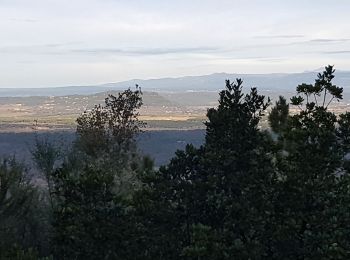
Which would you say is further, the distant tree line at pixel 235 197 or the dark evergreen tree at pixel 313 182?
the distant tree line at pixel 235 197

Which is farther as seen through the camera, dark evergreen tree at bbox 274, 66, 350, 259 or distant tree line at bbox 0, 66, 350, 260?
distant tree line at bbox 0, 66, 350, 260

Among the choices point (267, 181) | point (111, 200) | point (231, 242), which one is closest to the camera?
point (231, 242)

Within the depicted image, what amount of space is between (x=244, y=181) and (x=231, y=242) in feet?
5.89

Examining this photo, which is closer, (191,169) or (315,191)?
(315,191)

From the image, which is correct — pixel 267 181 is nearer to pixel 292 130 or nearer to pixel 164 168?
pixel 292 130

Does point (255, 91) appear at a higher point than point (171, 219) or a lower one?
higher

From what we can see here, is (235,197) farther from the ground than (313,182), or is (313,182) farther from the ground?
(313,182)

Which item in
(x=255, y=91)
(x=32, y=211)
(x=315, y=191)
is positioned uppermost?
(x=255, y=91)

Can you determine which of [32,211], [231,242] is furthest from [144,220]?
[32,211]

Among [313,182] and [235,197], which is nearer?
[313,182]

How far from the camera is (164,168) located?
59.9 feet

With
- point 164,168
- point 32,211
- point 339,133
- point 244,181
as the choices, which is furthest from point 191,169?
point 32,211

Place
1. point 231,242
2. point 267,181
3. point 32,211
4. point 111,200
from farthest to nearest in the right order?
1. point 32,211
2. point 111,200
3. point 267,181
4. point 231,242

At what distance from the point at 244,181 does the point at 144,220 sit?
339cm
